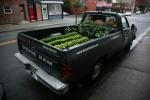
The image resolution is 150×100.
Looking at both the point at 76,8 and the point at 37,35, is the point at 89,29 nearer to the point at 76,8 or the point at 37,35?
the point at 37,35

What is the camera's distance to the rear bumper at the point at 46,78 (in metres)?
2.80

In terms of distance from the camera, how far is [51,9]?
2409 cm

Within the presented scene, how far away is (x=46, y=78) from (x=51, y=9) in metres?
22.6

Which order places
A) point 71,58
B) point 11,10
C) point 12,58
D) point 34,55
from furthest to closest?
1. point 11,10
2. point 12,58
3. point 34,55
4. point 71,58

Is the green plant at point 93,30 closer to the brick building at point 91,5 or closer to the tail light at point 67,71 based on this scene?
the tail light at point 67,71

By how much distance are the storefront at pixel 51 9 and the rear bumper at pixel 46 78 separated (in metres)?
19.8

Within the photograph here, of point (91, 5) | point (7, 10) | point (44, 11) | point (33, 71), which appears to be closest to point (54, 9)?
point (44, 11)

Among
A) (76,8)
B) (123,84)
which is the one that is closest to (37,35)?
(123,84)

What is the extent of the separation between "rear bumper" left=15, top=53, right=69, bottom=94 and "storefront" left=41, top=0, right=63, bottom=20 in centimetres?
1982

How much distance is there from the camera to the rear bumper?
→ 2.80m

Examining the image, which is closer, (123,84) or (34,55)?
(34,55)

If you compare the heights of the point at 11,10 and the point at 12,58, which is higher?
the point at 11,10

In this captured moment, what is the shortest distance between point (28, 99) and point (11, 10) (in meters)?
17.1

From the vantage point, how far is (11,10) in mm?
17750
